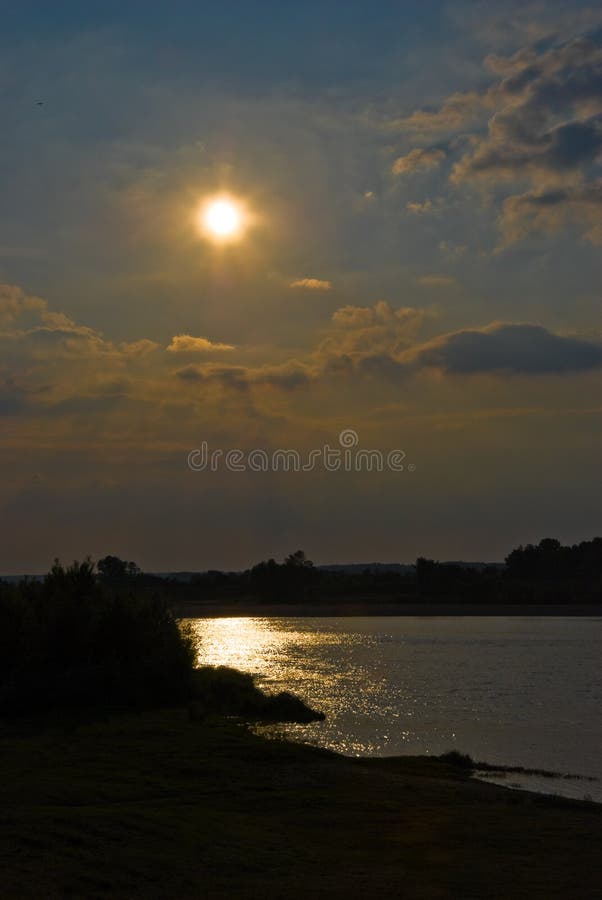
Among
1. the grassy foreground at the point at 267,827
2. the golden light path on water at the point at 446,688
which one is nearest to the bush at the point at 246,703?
the golden light path on water at the point at 446,688

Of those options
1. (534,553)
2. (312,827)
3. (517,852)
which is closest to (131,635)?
(312,827)

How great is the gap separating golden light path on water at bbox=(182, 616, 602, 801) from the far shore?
39.8 metres

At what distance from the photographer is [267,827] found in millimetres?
19891

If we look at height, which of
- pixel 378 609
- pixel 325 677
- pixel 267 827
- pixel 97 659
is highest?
pixel 378 609

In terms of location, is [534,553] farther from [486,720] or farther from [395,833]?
[395,833]

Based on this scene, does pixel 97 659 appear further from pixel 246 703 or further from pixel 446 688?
pixel 446 688

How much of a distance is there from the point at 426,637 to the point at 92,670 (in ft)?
234

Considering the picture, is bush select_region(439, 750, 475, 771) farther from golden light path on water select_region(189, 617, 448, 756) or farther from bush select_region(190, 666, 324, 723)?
bush select_region(190, 666, 324, 723)

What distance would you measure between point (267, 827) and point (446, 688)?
36871 mm

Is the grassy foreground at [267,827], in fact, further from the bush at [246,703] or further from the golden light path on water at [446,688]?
the bush at [246,703]

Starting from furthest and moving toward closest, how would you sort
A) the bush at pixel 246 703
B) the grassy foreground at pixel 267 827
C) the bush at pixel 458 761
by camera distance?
the bush at pixel 246 703 → the bush at pixel 458 761 → the grassy foreground at pixel 267 827

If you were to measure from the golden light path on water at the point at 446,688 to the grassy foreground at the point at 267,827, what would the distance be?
6045 millimetres

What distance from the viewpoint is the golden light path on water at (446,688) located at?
35.8 m

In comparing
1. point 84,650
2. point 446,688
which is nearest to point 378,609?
point 446,688
